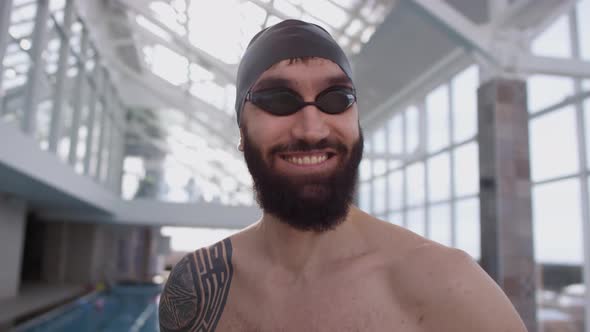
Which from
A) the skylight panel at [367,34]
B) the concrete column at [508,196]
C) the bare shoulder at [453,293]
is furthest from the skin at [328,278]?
the skylight panel at [367,34]

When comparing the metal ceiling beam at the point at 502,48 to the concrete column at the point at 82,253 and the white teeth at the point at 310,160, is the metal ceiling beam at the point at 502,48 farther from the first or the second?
the concrete column at the point at 82,253

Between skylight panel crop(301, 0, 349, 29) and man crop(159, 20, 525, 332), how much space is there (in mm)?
7017

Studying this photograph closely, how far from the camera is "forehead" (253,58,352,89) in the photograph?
100 cm

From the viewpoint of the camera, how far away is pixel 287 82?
996 mm

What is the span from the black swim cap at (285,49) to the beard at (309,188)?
144mm

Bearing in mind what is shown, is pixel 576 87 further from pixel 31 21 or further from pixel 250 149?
pixel 31 21

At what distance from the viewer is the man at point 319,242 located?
0.91 m

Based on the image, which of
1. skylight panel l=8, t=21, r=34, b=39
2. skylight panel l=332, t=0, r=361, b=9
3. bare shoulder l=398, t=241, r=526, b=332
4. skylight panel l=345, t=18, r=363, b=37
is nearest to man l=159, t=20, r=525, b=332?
bare shoulder l=398, t=241, r=526, b=332

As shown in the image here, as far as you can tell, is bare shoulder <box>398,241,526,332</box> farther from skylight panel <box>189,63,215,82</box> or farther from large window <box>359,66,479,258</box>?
skylight panel <box>189,63,215,82</box>

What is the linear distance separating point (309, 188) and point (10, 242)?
11575 millimetres

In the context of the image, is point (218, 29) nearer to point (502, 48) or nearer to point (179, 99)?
point (179, 99)

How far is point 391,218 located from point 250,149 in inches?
492

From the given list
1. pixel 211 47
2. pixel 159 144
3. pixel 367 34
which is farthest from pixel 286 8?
pixel 159 144

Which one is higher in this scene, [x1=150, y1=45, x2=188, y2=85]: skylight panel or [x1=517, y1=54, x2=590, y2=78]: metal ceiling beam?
[x1=150, y1=45, x2=188, y2=85]: skylight panel
